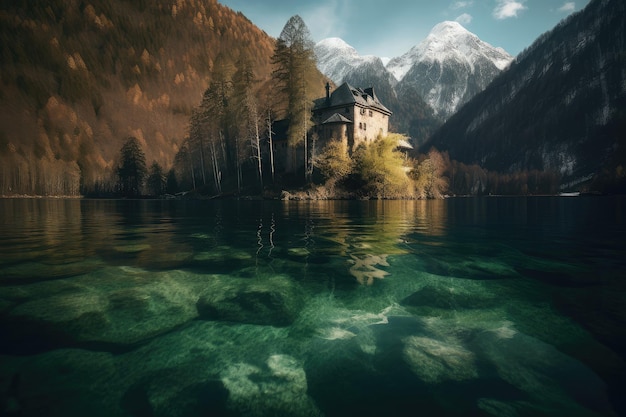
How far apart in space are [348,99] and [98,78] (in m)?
155

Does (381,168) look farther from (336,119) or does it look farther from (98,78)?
(98,78)

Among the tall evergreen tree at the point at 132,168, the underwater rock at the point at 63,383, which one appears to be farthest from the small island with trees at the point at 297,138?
the underwater rock at the point at 63,383

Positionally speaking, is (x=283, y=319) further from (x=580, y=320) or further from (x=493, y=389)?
(x=580, y=320)

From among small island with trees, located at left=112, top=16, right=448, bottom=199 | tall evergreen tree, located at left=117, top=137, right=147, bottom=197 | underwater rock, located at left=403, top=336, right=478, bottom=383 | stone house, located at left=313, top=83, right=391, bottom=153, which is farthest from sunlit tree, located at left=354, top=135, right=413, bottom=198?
tall evergreen tree, located at left=117, top=137, right=147, bottom=197

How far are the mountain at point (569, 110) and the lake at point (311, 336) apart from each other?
157975 mm

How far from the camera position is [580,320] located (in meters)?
4.86

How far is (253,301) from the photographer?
19.0 feet

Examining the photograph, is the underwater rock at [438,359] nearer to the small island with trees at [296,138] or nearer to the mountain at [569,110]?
the small island with trees at [296,138]

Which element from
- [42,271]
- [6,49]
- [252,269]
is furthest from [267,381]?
[6,49]

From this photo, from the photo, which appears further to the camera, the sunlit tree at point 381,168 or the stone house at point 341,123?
the stone house at point 341,123

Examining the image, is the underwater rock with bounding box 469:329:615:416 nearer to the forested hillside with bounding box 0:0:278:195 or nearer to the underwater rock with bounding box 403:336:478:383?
the underwater rock with bounding box 403:336:478:383

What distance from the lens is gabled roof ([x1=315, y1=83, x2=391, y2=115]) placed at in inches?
2199

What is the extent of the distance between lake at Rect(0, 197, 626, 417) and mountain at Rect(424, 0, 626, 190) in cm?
15797

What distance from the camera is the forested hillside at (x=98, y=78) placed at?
117 m
